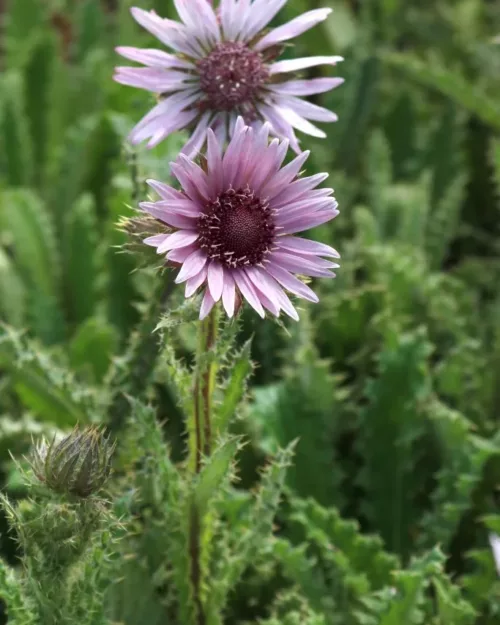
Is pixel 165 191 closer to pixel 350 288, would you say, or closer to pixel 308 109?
pixel 308 109

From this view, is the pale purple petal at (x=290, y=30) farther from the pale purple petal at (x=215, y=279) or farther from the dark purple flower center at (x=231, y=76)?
the pale purple petal at (x=215, y=279)

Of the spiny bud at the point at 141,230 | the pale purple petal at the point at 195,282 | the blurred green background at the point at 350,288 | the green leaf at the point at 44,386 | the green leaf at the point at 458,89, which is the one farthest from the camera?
the green leaf at the point at 458,89

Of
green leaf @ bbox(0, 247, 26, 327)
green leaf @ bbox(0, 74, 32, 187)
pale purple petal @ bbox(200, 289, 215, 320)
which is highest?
green leaf @ bbox(0, 74, 32, 187)

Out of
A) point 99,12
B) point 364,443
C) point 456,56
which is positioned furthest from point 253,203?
point 456,56

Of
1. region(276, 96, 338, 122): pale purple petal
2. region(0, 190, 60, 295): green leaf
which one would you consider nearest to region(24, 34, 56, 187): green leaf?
region(0, 190, 60, 295): green leaf

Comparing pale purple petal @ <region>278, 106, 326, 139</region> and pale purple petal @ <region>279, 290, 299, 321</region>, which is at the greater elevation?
pale purple petal @ <region>278, 106, 326, 139</region>

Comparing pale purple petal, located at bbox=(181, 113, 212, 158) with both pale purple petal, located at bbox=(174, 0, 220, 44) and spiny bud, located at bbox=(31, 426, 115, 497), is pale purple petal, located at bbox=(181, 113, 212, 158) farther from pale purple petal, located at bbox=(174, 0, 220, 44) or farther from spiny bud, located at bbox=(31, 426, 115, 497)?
spiny bud, located at bbox=(31, 426, 115, 497)

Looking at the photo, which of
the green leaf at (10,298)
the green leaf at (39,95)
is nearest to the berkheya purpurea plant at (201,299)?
the green leaf at (10,298)

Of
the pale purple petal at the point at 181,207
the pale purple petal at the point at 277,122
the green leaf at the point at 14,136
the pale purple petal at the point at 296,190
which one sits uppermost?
the green leaf at the point at 14,136
